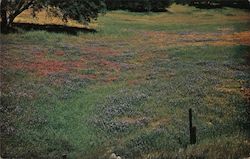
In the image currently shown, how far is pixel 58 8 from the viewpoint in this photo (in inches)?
499

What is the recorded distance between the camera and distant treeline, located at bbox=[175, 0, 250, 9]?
1301 cm

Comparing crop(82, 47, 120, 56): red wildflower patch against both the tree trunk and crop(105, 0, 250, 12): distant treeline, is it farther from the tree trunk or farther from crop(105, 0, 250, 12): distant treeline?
the tree trunk

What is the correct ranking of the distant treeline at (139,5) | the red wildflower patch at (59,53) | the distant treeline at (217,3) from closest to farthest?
1. the red wildflower patch at (59,53)
2. the distant treeline at (139,5)
3. the distant treeline at (217,3)

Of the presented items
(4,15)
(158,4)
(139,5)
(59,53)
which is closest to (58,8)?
(59,53)

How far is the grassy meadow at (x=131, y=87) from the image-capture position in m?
12.1

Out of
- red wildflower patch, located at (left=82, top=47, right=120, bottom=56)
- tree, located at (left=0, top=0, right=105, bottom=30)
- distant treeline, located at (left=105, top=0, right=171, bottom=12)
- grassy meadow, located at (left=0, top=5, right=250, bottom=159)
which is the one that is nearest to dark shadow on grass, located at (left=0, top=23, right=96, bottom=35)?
grassy meadow, located at (left=0, top=5, right=250, bottom=159)

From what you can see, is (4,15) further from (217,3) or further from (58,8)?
(217,3)

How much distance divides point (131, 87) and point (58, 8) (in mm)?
2513

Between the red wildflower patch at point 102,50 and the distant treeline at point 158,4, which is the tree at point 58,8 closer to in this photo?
the distant treeline at point 158,4

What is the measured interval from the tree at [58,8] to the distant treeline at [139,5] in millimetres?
262

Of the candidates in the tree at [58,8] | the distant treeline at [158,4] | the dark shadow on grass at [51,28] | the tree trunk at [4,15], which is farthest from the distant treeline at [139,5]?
the tree trunk at [4,15]

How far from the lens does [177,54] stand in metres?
13.1

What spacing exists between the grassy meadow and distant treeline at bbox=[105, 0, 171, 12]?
0.14 m

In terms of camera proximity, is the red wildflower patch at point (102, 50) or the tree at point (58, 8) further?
the red wildflower patch at point (102, 50)
